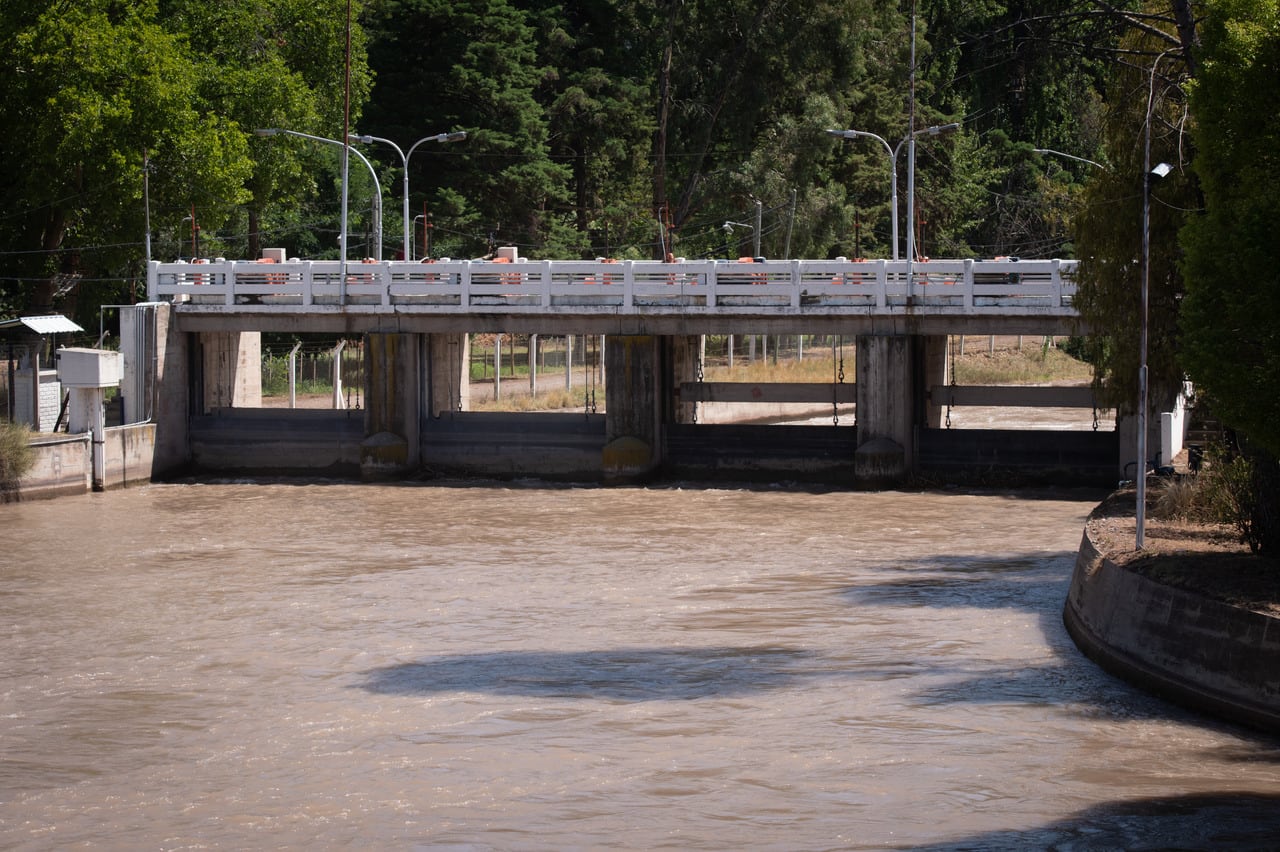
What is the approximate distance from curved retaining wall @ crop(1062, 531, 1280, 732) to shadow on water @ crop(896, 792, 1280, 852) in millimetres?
1703

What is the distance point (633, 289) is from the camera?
119ft

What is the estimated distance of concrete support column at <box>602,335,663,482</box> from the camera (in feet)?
118

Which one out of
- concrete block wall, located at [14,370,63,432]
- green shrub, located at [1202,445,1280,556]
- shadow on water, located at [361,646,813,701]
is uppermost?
concrete block wall, located at [14,370,63,432]

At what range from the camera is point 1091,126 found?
1184 inches

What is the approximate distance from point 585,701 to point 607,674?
49.3 inches

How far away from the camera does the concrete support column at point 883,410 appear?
34562 mm

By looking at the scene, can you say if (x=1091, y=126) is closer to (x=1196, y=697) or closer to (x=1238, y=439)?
(x=1238, y=439)

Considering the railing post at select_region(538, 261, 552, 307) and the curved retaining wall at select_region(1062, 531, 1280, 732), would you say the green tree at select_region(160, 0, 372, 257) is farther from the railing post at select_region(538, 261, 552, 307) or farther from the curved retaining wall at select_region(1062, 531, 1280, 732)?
the curved retaining wall at select_region(1062, 531, 1280, 732)

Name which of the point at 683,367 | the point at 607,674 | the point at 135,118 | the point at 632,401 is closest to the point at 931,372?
the point at 683,367

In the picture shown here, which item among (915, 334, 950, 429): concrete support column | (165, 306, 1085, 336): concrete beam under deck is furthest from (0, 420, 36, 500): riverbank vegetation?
(915, 334, 950, 429): concrete support column

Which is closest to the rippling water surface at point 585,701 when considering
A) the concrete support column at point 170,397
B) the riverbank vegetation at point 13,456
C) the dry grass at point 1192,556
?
the dry grass at point 1192,556

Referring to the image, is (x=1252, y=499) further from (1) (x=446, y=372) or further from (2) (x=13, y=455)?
(1) (x=446, y=372)

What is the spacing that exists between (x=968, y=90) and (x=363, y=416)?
42.3 meters

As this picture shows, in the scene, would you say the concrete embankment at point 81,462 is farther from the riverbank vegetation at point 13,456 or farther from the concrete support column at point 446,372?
the concrete support column at point 446,372
